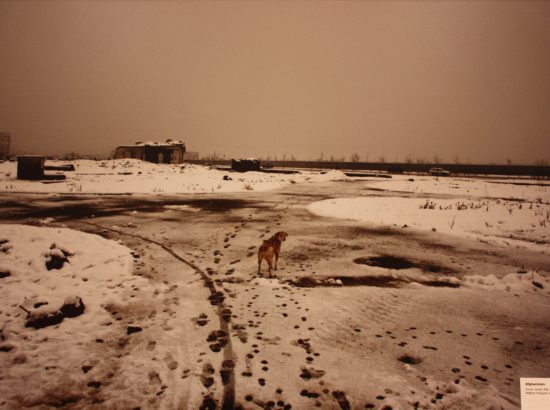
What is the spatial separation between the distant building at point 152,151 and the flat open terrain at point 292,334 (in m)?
39.1

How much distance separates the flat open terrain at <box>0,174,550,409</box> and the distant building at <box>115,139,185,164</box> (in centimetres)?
3911

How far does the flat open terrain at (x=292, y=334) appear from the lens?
9.15 feet

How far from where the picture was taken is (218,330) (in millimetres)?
3822

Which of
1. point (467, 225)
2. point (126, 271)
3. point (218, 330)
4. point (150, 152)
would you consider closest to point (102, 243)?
point (126, 271)

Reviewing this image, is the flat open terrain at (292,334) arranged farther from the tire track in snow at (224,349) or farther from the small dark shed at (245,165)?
the small dark shed at (245,165)

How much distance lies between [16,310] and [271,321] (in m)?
3.32

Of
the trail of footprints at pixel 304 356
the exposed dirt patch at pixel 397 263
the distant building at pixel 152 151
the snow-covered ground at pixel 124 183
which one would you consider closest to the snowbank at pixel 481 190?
the snow-covered ground at pixel 124 183

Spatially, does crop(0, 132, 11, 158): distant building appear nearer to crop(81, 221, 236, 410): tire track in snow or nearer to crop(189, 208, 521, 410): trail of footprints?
crop(81, 221, 236, 410): tire track in snow

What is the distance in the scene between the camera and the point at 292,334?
12.5 ft

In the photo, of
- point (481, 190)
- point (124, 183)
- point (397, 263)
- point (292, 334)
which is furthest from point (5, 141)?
point (292, 334)

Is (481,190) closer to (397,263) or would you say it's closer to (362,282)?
(397,263)

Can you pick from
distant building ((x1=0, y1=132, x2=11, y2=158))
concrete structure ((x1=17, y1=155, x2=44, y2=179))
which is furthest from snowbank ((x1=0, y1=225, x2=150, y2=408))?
distant building ((x1=0, y1=132, x2=11, y2=158))

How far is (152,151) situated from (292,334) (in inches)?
1738

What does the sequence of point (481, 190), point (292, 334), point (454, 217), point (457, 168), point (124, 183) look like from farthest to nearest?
point (457, 168) < point (481, 190) < point (124, 183) < point (454, 217) < point (292, 334)
